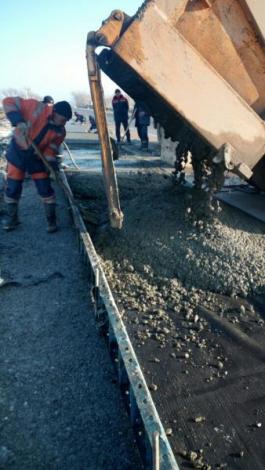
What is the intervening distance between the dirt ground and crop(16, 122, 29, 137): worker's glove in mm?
1304

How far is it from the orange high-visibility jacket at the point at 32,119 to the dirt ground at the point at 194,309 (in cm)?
114

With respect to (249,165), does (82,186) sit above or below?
below

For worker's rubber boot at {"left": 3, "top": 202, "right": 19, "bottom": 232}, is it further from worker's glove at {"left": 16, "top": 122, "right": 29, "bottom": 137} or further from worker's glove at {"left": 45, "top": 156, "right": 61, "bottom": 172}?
worker's glove at {"left": 16, "top": 122, "right": 29, "bottom": 137}

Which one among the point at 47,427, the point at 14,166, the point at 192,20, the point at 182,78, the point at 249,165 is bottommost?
the point at 47,427

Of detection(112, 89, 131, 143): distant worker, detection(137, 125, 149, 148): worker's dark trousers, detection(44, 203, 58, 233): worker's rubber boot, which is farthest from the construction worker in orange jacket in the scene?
detection(112, 89, 131, 143): distant worker

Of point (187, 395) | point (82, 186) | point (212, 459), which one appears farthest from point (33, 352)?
point (82, 186)

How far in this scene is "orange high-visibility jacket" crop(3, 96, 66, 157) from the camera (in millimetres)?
4605

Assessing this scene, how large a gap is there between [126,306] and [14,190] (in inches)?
102

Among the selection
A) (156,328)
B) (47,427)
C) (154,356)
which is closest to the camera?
Answer: (47,427)

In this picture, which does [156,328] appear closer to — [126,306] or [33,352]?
[126,306]

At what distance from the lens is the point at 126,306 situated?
3.42 meters

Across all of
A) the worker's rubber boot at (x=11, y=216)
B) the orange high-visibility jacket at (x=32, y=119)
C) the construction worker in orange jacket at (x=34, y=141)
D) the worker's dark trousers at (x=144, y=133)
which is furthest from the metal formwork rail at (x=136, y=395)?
the worker's dark trousers at (x=144, y=133)

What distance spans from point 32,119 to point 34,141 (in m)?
0.27

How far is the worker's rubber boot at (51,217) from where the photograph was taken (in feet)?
16.6
